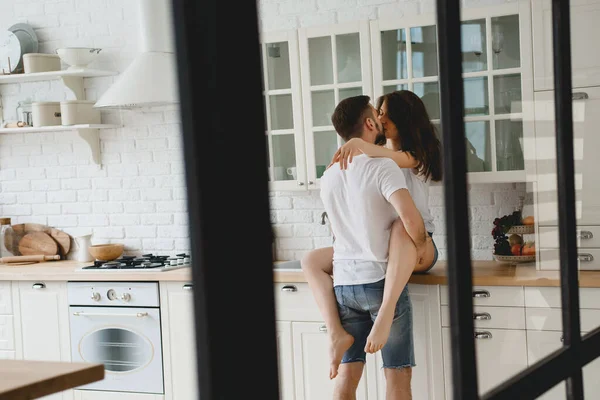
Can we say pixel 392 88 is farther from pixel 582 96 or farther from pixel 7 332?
pixel 7 332

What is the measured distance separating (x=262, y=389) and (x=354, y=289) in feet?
9.73

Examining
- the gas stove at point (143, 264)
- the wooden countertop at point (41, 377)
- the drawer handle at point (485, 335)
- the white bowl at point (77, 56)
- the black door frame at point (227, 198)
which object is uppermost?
the white bowl at point (77, 56)

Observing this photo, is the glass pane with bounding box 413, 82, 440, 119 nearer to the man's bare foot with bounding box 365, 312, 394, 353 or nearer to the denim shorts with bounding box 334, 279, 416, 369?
the denim shorts with bounding box 334, 279, 416, 369

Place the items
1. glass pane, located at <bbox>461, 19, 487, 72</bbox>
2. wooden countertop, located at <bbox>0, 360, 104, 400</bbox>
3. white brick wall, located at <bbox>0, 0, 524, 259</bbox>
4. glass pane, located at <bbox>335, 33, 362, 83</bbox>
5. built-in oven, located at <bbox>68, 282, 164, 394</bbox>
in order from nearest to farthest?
wooden countertop, located at <bbox>0, 360, 104, 400</bbox>
glass pane, located at <bbox>461, 19, 487, 72</bbox>
glass pane, located at <bbox>335, 33, 362, 83</bbox>
built-in oven, located at <bbox>68, 282, 164, 394</bbox>
white brick wall, located at <bbox>0, 0, 524, 259</bbox>

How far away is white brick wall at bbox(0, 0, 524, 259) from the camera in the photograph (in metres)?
4.38

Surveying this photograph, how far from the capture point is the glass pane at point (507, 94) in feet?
11.6

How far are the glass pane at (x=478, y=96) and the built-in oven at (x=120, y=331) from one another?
178 centimetres

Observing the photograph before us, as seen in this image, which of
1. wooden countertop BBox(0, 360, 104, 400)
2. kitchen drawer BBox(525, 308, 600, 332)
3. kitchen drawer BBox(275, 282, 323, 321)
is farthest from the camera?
kitchen drawer BBox(275, 282, 323, 321)

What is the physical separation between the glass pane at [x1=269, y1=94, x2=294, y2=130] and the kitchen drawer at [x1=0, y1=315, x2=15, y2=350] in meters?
1.83

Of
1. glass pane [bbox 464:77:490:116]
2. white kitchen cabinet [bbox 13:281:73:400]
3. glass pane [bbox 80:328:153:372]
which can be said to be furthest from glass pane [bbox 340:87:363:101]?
white kitchen cabinet [bbox 13:281:73:400]

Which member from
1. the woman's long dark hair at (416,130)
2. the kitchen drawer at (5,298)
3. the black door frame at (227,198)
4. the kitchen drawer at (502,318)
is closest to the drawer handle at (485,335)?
the kitchen drawer at (502,318)

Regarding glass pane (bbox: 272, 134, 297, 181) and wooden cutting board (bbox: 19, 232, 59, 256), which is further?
wooden cutting board (bbox: 19, 232, 59, 256)

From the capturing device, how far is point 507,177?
11.7 feet

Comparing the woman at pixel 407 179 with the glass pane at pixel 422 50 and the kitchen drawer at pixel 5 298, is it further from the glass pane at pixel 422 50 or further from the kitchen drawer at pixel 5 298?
the kitchen drawer at pixel 5 298
